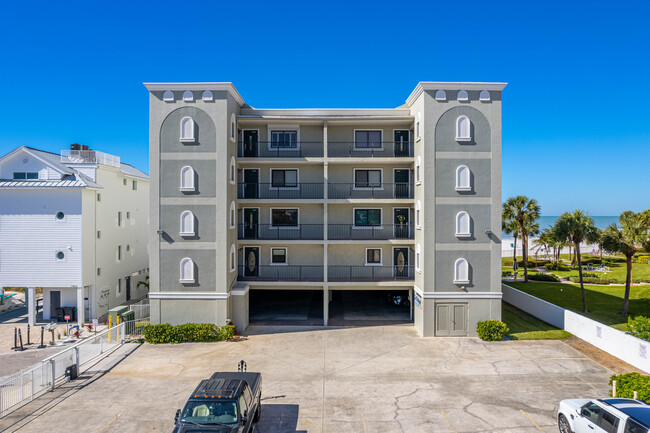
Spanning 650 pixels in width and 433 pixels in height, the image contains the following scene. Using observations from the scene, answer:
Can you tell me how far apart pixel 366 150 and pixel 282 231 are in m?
7.97

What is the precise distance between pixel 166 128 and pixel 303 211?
396 inches

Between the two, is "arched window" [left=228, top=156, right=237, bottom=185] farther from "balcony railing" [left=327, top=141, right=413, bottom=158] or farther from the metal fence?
the metal fence

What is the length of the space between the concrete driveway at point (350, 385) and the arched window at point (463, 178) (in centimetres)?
876

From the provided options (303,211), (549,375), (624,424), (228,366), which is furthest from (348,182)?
(624,424)

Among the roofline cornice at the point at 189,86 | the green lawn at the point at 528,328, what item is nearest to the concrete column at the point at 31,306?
the roofline cornice at the point at 189,86

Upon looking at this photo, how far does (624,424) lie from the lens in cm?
1013

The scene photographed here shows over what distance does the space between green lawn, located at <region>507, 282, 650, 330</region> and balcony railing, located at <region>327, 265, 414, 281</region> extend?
1267 centimetres

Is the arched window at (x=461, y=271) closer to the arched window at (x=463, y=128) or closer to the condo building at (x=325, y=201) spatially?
the condo building at (x=325, y=201)

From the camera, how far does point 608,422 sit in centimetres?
1057

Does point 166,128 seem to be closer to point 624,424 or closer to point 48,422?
point 48,422

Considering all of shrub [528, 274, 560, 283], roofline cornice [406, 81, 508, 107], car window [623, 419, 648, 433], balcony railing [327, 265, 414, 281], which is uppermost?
roofline cornice [406, 81, 508, 107]

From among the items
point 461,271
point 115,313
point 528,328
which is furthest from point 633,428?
point 115,313

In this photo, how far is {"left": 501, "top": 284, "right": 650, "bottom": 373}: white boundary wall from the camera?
1778cm

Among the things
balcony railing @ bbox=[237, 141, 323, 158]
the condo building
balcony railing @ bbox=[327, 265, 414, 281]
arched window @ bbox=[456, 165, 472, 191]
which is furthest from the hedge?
arched window @ bbox=[456, 165, 472, 191]
